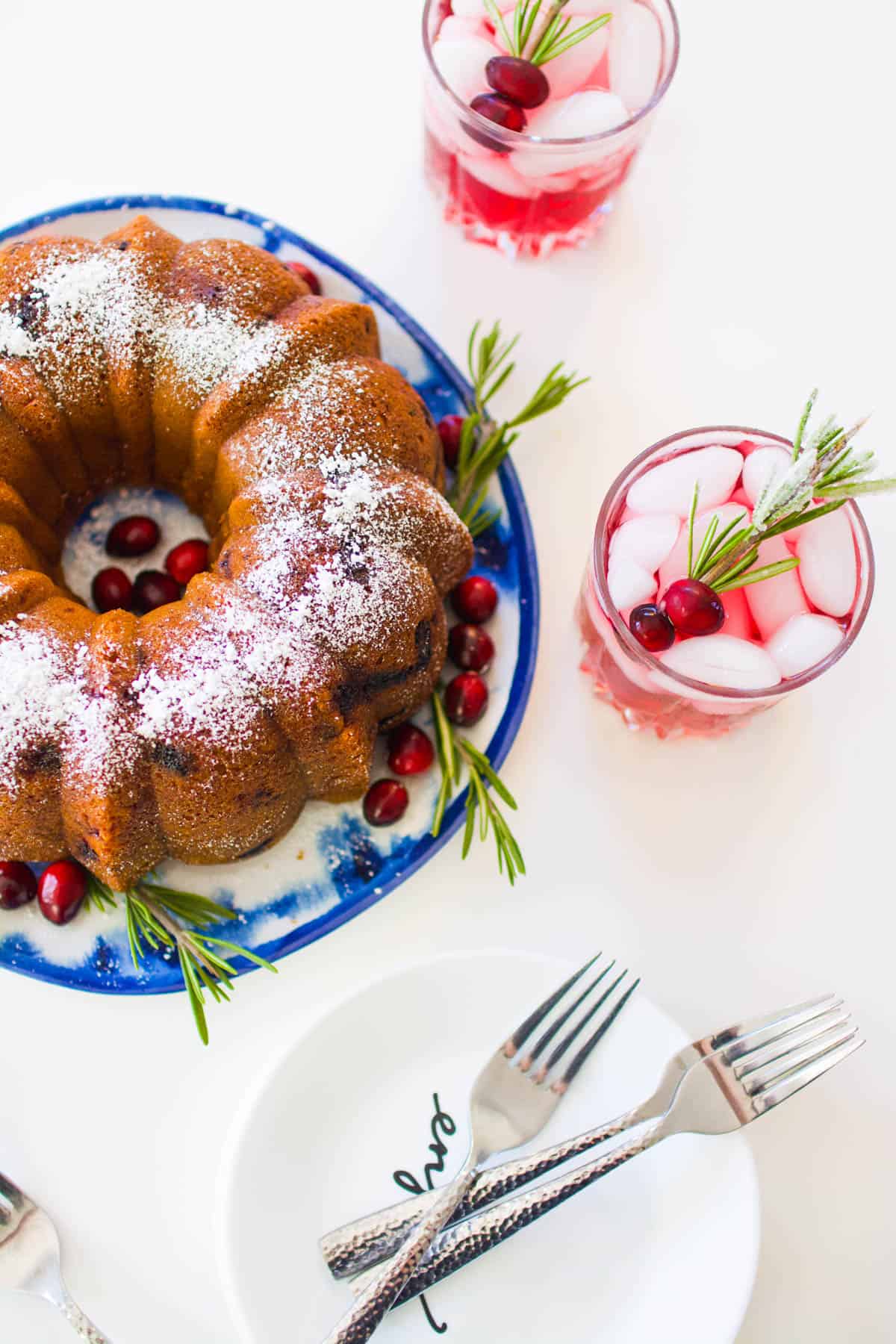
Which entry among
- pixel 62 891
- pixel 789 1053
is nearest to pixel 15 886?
pixel 62 891

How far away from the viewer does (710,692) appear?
4.85ft

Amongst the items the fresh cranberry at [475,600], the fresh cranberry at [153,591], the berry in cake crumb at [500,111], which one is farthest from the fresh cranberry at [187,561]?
the berry in cake crumb at [500,111]

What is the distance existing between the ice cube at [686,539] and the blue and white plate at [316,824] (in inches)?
9.4

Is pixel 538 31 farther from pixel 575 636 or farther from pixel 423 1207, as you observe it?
pixel 423 1207

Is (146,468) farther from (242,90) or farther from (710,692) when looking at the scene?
(710,692)

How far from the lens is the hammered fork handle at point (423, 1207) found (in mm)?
1575

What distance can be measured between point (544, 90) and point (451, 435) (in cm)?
51

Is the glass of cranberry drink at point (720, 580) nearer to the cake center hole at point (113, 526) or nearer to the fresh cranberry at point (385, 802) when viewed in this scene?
the fresh cranberry at point (385, 802)

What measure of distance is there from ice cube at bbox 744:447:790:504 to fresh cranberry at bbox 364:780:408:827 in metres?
0.65

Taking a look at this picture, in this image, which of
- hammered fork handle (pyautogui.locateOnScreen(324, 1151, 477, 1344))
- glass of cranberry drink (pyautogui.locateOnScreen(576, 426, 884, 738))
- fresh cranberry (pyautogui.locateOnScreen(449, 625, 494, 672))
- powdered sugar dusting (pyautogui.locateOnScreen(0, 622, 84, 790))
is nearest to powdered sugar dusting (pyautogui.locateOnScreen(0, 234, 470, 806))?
powdered sugar dusting (pyautogui.locateOnScreen(0, 622, 84, 790))

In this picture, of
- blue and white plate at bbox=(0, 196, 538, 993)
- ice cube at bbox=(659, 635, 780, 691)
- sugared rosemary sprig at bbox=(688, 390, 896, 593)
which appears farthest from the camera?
blue and white plate at bbox=(0, 196, 538, 993)

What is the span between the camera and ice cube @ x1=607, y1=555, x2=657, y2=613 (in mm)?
1526

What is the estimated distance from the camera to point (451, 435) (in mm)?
1750

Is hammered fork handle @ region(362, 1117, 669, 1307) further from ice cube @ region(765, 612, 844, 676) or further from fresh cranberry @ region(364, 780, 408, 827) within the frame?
ice cube @ region(765, 612, 844, 676)
